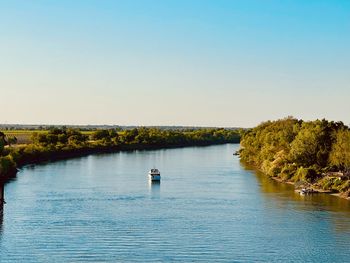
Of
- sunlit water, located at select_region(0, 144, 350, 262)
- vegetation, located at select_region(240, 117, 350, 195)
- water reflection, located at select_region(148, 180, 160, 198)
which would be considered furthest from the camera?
vegetation, located at select_region(240, 117, 350, 195)

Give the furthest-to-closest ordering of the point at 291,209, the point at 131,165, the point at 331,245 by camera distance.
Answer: the point at 131,165 → the point at 291,209 → the point at 331,245

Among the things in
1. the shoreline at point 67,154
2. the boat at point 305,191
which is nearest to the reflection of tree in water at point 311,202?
the boat at point 305,191

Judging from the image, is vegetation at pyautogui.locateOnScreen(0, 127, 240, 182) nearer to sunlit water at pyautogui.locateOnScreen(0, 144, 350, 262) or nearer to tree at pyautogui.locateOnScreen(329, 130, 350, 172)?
sunlit water at pyautogui.locateOnScreen(0, 144, 350, 262)

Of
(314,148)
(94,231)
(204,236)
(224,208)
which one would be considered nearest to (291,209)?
(224,208)

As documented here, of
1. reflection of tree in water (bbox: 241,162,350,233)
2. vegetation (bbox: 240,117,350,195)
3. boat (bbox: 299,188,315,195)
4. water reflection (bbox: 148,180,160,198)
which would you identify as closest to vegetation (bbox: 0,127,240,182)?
water reflection (bbox: 148,180,160,198)

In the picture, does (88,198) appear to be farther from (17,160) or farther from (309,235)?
(17,160)

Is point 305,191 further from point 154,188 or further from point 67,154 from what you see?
point 67,154

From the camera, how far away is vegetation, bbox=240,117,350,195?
8131 cm

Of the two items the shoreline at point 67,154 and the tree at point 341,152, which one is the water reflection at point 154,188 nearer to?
the shoreline at point 67,154

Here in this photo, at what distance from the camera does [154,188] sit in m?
83.2

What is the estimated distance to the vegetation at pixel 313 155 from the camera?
267 ft

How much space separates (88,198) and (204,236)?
24412 mm

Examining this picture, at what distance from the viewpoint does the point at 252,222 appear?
57.4 meters

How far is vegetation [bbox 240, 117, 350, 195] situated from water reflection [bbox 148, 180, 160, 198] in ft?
65.2
